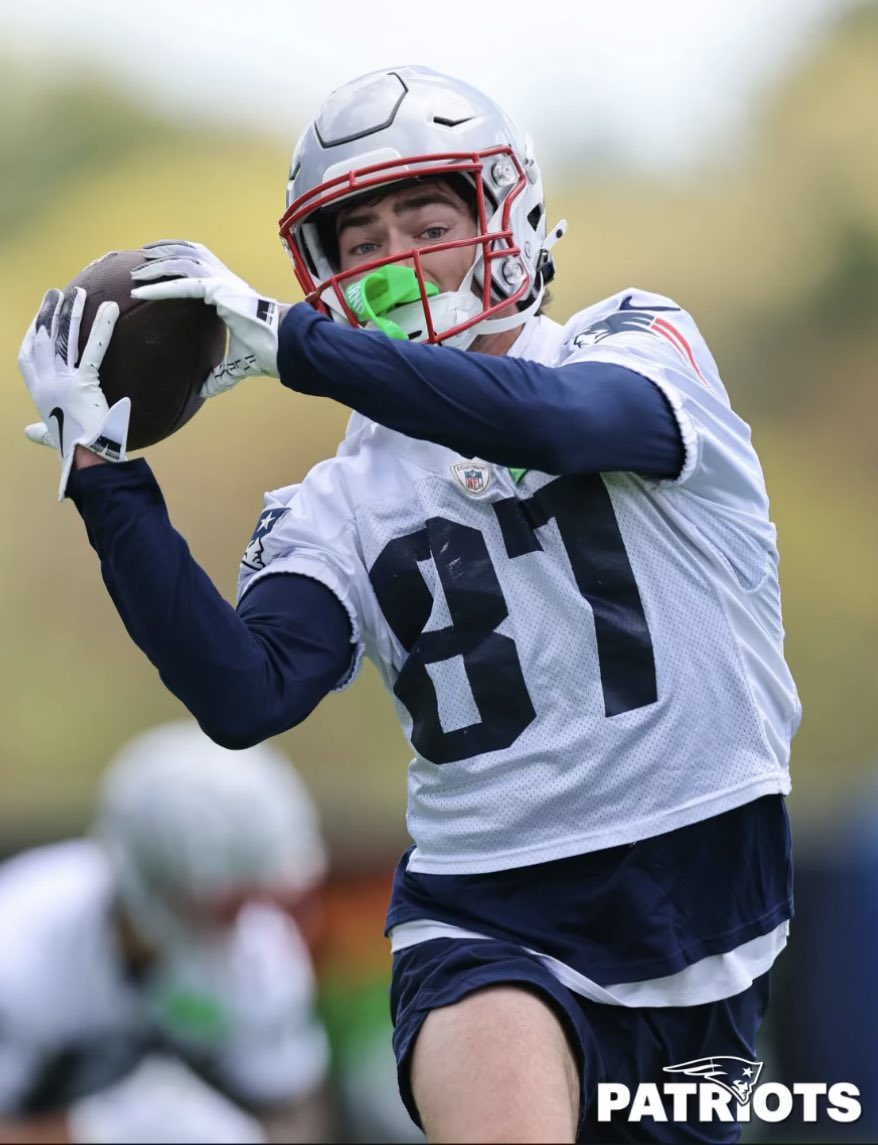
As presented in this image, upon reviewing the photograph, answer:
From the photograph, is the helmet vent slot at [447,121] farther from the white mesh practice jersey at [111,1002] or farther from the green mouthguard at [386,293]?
the white mesh practice jersey at [111,1002]

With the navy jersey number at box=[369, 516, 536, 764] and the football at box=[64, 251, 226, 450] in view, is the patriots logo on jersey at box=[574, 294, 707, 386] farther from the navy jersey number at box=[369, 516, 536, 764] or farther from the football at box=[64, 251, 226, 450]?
the football at box=[64, 251, 226, 450]

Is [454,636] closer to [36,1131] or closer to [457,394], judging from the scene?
[457,394]

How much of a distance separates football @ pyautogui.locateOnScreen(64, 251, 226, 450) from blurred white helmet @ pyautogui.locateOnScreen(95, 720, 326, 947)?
1.98m

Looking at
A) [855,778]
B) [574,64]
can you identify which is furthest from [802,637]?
[574,64]

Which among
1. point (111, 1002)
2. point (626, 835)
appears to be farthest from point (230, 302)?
point (111, 1002)

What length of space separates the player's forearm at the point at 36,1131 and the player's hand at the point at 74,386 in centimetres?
228

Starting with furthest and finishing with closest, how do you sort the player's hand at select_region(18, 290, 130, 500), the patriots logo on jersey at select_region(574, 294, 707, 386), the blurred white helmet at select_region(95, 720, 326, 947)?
the blurred white helmet at select_region(95, 720, 326, 947)
the patriots logo on jersey at select_region(574, 294, 707, 386)
the player's hand at select_region(18, 290, 130, 500)

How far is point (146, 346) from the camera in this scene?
2.16m

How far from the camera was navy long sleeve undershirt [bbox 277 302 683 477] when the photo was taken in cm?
198

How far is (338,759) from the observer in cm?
442

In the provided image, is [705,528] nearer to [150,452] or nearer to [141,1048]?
[141,1048]

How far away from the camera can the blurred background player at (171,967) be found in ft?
12.8

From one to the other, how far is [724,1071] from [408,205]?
1.32 m

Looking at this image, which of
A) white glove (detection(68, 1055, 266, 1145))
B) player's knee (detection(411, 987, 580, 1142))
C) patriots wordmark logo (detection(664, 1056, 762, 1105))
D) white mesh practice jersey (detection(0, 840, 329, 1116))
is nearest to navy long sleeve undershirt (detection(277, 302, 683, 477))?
player's knee (detection(411, 987, 580, 1142))
